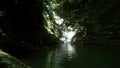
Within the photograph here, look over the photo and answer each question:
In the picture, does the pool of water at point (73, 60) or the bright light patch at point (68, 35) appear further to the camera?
the bright light patch at point (68, 35)

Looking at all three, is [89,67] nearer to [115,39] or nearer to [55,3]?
[115,39]

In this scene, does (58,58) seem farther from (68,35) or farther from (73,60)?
(68,35)

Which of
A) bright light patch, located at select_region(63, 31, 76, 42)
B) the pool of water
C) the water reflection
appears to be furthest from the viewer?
bright light patch, located at select_region(63, 31, 76, 42)

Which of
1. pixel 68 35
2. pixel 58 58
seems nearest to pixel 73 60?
pixel 58 58

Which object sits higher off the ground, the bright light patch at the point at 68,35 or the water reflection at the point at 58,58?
the bright light patch at the point at 68,35

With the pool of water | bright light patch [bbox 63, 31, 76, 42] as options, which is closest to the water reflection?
the pool of water

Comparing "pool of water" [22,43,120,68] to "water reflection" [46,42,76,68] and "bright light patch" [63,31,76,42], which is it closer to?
"water reflection" [46,42,76,68]

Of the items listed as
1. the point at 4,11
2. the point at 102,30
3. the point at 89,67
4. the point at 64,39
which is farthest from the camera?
the point at 64,39

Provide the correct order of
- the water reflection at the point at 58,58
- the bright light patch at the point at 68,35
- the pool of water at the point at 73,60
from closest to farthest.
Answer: the pool of water at the point at 73,60 < the water reflection at the point at 58,58 < the bright light patch at the point at 68,35

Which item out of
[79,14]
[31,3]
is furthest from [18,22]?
[79,14]

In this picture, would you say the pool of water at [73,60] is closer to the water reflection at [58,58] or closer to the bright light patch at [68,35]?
the water reflection at [58,58]

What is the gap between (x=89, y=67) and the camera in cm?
1736

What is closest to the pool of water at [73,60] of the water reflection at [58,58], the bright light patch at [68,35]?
the water reflection at [58,58]

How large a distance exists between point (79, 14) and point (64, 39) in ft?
18.4
